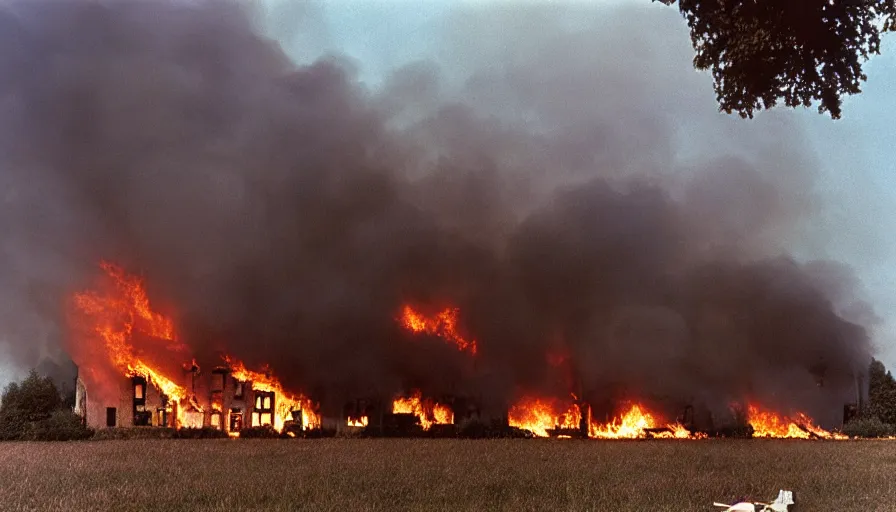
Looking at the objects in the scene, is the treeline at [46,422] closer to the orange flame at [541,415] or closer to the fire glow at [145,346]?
the fire glow at [145,346]

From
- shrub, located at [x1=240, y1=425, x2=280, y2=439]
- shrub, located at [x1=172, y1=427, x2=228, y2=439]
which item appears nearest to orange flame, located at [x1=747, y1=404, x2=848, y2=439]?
shrub, located at [x1=240, y1=425, x2=280, y2=439]

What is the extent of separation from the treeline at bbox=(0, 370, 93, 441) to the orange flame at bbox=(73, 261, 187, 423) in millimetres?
4777

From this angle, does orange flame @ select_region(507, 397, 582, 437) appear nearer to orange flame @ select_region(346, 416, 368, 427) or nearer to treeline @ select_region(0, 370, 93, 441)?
orange flame @ select_region(346, 416, 368, 427)

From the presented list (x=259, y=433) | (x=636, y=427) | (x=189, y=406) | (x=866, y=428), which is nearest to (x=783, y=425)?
(x=866, y=428)

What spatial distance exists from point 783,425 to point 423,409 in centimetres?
2755

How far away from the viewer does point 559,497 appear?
2045 cm

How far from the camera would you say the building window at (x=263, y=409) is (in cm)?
5694

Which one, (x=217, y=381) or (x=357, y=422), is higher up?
(x=217, y=381)

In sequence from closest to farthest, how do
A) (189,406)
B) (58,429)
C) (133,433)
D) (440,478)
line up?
(440,478) < (58,429) < (133,433) < (189,406)

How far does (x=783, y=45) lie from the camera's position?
1922cm

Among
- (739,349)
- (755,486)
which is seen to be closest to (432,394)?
(739,349)

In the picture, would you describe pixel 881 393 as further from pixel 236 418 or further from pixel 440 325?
pixel 236 418

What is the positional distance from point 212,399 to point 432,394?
1644 centimetres

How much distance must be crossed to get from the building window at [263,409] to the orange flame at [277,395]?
289mm
